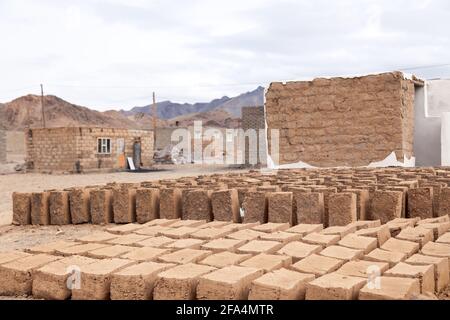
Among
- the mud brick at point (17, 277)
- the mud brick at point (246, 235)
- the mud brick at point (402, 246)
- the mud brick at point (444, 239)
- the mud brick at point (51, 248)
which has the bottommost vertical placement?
the mud brick at point (17, 277)

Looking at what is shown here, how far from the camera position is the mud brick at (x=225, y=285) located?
2.56 m

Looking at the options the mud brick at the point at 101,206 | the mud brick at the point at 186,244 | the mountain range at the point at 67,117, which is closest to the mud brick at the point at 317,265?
the mud brick at the point at 186,244

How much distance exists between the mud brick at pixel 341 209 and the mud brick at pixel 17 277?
2314 millimetres

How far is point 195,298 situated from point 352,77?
7993 mm

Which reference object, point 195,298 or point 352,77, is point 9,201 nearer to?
point 352,77

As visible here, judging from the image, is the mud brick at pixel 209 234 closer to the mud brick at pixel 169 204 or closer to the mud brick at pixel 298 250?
the mud brick at pixel 298 250

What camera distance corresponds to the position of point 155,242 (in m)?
3.76

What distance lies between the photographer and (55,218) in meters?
5.73

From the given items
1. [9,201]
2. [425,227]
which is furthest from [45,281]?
[9,201]

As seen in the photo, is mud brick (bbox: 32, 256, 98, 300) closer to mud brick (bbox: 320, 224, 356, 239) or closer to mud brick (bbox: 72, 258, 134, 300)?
mud brick (bbox: 72, 258, 134, 300)

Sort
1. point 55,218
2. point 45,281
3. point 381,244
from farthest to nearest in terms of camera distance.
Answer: point 55,218, point 381,244, point 45,281

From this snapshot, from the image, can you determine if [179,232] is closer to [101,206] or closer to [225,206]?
[225,206]

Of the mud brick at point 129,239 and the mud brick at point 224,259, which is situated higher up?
the mud brick at point 224,259
